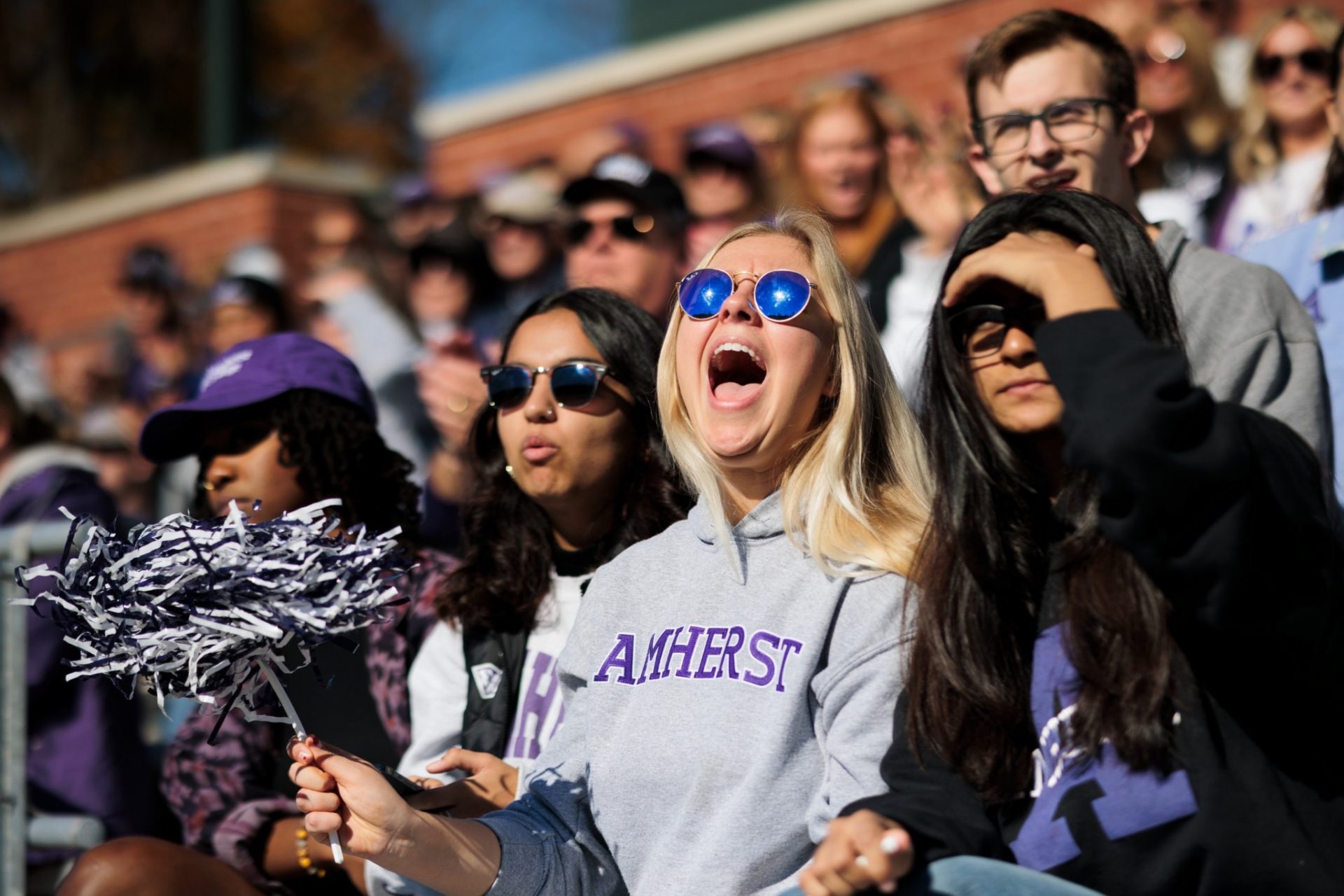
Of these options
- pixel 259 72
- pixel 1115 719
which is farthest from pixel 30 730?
pixel 259 72

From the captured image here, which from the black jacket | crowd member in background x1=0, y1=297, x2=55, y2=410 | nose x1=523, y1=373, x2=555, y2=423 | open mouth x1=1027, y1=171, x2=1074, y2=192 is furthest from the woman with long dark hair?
crowd member in background x1=0, y1=297, x2=55, y2=410

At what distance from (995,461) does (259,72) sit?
73.2 ft

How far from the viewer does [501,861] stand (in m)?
2.68

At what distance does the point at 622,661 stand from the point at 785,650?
36cm

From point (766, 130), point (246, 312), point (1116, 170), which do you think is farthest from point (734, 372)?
point (766, 130)

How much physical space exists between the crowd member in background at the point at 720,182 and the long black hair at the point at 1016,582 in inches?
134

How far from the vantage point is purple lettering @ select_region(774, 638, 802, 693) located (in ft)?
8.55

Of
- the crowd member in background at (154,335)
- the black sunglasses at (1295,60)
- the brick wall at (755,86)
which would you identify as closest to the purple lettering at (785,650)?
the black sunglasses at (1295,60)

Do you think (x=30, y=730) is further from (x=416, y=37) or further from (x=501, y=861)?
(x=416, y=37)

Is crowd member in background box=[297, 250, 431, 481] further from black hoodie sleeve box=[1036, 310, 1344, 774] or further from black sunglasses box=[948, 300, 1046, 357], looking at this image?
black hoodie sleeve box=[1036, 310, 1344, 774]

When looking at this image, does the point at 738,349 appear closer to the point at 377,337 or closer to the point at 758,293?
the point at 758,293

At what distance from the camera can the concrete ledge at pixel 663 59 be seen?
9.41m

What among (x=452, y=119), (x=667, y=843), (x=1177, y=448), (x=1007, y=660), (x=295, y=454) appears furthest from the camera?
(x=452, y=119)

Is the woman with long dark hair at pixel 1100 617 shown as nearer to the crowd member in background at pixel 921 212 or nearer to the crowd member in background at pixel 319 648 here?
the crowd member in background at pixel 319 648
